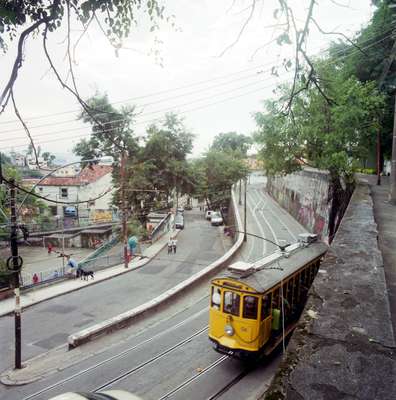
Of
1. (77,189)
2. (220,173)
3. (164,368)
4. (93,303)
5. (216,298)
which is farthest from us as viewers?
(220,173)

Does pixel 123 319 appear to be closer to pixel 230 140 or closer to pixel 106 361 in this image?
pixel 106 361

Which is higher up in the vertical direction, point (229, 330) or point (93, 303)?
point (229, 330)

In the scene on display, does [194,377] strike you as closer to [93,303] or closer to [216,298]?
[216,298]

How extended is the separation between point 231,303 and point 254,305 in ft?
2.39

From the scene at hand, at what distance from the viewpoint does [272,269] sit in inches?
420

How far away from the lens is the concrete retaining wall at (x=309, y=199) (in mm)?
25922

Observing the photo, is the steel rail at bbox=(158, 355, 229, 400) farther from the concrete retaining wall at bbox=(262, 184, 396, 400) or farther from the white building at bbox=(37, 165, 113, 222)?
the white building at bbox=(37, 165, 113, 222)

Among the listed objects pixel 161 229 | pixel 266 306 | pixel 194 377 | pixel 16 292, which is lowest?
pixel 194 377

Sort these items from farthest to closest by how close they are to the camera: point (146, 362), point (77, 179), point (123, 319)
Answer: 1. point (77, 179)
2. point (123, 319)
3. point (146, 362)

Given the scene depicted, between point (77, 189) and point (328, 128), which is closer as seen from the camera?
point (328, 128)

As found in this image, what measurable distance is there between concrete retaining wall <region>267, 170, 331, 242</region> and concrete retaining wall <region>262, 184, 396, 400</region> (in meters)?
19.2

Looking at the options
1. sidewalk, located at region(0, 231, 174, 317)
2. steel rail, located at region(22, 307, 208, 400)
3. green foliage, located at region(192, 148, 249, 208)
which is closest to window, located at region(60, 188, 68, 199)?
green foliage, located at region(192, 148, 249, 208)

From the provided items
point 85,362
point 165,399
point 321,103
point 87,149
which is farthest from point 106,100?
point 165,399

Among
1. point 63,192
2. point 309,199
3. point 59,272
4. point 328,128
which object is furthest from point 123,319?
point 63,192
